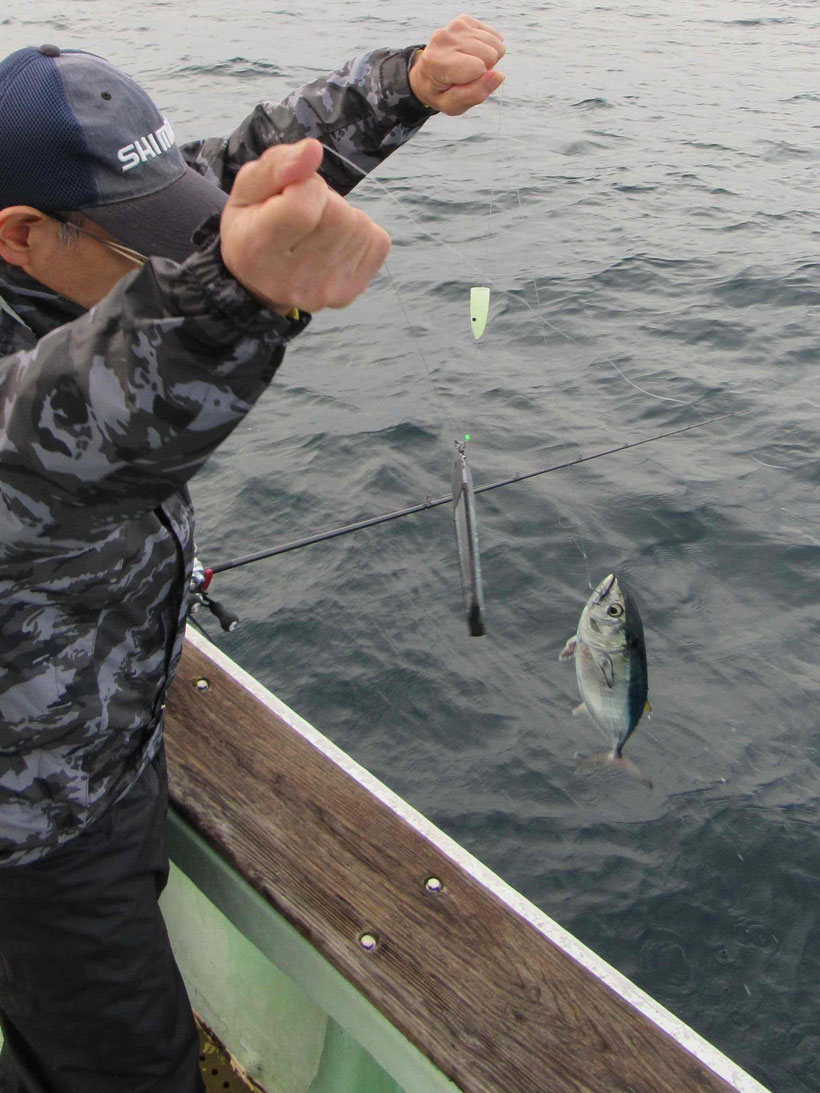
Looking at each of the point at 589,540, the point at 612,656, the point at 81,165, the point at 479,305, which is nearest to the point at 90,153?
the point at 81,165

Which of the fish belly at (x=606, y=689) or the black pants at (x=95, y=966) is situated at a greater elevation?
the black pants at (x=95, y=966)

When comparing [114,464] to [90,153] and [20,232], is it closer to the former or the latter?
[20,232]

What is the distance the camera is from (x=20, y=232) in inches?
61.6

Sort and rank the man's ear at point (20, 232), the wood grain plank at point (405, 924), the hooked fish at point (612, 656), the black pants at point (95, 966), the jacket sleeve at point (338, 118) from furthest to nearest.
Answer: the hooked fish at point (612, 656) < the jacket sleeve at point (338, 118) < the black pants at point (95, 966) < the wood grain plank at point (405, 924) < the man's ear at point (20, 232)

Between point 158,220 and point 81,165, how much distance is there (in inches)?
5.9

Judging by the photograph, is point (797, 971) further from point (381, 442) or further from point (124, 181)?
point (381, 442)

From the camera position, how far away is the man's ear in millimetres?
1535

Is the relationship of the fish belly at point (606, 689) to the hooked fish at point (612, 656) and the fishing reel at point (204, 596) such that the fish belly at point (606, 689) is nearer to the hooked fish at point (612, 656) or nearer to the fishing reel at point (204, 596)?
the hooked fish at point (612, 656)

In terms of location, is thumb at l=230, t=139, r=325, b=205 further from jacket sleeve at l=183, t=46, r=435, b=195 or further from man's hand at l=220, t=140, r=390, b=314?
jacket sleeve at l=183, t=46, r=435, b=195

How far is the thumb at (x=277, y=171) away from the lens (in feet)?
3.34

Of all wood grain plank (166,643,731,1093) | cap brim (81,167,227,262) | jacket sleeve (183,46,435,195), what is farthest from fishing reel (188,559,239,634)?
cap brim (81,167,227,262)

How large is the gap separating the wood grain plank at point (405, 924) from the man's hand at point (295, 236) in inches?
56.2

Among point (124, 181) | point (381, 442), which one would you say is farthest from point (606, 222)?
point (124, 181)

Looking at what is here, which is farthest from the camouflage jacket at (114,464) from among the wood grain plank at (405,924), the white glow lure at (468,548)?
the white glow lure at (468,548)
